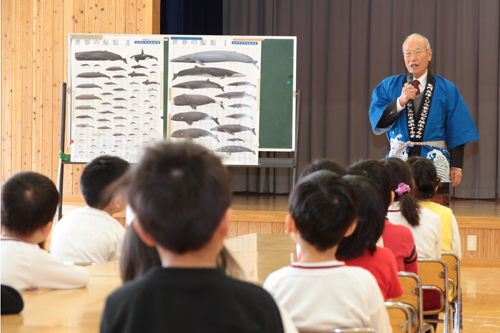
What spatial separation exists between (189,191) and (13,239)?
2.88 ft

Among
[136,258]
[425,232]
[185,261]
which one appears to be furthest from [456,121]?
[185,261]

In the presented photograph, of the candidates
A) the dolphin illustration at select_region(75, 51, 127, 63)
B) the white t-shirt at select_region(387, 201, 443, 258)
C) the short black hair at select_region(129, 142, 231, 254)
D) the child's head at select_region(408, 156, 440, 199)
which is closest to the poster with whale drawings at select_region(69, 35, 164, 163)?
the dolphin illustration at select_region(75, 51, 127, 63)

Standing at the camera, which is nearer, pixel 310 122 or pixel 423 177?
pixel 423 177

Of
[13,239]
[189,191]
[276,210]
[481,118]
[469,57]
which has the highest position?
[469,57]

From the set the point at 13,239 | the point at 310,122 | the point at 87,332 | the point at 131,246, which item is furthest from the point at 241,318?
the point at 310,122

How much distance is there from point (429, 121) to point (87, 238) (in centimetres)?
272

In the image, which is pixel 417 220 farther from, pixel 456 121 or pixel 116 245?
pixel 456 121

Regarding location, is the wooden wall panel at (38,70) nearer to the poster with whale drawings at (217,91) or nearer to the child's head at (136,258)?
the poster with whale drawings at (217,91)

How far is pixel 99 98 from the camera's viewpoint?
4496 millimetres

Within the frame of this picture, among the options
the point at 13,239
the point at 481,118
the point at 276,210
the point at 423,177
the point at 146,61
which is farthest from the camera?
the point at 481,118

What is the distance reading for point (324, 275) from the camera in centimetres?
113

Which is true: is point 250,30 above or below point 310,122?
above

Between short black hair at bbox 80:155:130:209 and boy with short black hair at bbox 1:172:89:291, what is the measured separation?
1.95 feet

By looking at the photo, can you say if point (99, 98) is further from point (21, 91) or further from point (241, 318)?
Result: point (241, 318)
